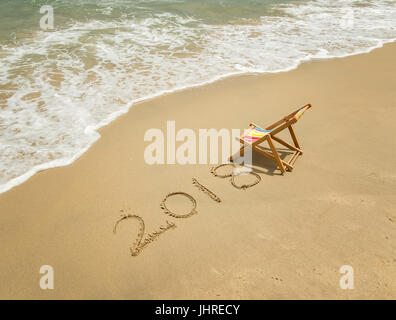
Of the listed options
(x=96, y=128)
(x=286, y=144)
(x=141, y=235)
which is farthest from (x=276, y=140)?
(x=96, y=128)

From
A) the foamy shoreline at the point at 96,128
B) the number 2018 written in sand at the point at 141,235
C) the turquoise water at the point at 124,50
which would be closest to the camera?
the number 2018 written in sand at the point at 141,235

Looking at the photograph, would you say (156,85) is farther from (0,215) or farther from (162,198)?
(0,215)

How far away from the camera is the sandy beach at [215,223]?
2.71 meters

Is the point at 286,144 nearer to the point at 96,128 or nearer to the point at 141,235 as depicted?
the point at 141,235

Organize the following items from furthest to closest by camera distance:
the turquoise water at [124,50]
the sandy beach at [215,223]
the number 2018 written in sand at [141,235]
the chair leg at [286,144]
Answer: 1. the turquoise water at [124,50]
2. the chair leg at [286,144]
3. the number 2018 written in sand at [141,235]
4. the sandy beach at [215,223]

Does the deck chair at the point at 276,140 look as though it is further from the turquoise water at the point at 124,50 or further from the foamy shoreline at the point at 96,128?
the turquoise water at the point at 124,50

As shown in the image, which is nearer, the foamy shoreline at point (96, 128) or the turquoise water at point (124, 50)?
the foamy shoreline at point (96, 128)

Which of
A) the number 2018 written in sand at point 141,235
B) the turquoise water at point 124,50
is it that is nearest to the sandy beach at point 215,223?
the number 2018 written in sand at point 141,235

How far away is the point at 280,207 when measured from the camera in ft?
11.4

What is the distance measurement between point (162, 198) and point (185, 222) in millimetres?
511

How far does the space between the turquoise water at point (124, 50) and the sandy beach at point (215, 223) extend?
0.76 metres

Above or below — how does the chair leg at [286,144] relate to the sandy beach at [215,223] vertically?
→ above

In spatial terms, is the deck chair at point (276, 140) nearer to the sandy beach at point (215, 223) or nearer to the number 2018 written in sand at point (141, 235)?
the sandy beach at point (215, 223)

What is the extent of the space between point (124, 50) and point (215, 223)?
6.68m
